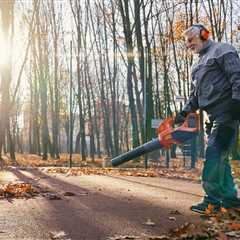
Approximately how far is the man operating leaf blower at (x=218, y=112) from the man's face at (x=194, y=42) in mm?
10

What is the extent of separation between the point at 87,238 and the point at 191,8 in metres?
26.8

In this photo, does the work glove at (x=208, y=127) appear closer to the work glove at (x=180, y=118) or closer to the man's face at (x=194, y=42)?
the work glove at (x=180, y=118)

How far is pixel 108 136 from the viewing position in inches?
1539

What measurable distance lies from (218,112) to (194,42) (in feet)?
2.57

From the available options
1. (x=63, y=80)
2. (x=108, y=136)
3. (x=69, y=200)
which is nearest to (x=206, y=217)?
(x=69, y=200)

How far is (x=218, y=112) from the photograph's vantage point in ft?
16.7

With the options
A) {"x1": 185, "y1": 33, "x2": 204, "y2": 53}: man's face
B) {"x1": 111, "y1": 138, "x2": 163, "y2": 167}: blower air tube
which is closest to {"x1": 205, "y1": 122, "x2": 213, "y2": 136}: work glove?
{"x1": 111, "y1": 138, "x2": 163, "y2": 167}: blower air tube

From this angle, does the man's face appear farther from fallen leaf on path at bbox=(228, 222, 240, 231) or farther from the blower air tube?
fallen leaf on path at bbox=(228, 222, 240, 231)

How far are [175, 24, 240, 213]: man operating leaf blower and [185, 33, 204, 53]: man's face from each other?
10 mm

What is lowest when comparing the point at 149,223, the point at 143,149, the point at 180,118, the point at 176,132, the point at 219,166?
the point at 149,223

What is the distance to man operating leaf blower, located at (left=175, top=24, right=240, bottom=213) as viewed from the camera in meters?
5.02

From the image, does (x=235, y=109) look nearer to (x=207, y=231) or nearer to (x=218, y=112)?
(x=218, y=112)

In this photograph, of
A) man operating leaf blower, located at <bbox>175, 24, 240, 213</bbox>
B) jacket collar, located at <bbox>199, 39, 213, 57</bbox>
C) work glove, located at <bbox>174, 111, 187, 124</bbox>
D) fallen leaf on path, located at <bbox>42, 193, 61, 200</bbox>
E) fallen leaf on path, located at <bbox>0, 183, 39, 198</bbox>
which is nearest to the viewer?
man operating leaf blower, located at <bbox>175, 24, 240, 213</bbox>

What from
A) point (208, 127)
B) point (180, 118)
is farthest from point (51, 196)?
point (208, 127)
